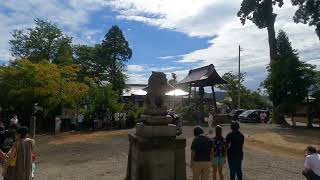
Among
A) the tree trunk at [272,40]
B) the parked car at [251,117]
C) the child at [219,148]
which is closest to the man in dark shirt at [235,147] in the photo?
the child at [219,148]

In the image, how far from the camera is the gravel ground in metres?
13.5

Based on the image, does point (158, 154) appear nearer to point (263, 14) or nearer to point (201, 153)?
point (201, 153)

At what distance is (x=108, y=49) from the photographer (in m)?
56.5

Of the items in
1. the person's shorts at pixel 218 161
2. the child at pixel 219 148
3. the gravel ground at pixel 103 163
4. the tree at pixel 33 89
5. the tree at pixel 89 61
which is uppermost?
the tree at pixel 89 61

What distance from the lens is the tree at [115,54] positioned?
5512cm

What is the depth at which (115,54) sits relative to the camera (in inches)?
2250

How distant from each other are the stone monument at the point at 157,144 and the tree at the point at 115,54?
45.3 metres

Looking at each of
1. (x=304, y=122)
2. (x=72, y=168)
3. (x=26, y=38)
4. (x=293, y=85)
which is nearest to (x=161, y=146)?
(x=72, y=168)

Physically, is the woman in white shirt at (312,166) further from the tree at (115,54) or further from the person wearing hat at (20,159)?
the tree at (115,54)

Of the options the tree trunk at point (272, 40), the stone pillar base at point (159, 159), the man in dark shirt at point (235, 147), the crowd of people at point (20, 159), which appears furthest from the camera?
the tree trunk at point (272, 40)

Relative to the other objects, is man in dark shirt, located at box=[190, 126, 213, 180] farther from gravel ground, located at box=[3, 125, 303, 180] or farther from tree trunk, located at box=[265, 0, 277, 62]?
tree trunk, located at box=[265, 0, 277, 62]

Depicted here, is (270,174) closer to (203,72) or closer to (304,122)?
(203,72)

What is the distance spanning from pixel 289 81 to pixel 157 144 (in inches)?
1156

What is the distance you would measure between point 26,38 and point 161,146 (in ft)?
139
